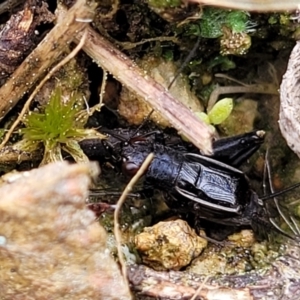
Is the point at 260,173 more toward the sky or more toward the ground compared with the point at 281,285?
more toward the sky

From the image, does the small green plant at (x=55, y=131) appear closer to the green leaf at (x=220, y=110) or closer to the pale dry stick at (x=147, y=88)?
the pale dry stick at (x=147, y=88)

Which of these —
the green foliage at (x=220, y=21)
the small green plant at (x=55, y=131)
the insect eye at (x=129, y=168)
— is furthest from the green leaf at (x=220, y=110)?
the small green plant at (x=55, y=131)

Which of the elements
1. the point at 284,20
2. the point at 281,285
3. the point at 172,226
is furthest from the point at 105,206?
A: the point at 284,20

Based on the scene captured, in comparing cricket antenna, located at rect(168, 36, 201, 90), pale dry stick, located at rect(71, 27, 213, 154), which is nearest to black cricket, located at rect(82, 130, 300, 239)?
cricket antenna, located at rect(168, 36, 201, 90)

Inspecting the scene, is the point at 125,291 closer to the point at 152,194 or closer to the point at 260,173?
the point at 152,194

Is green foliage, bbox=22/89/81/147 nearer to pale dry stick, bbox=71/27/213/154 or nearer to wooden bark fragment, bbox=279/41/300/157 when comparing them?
pale dry stick, bbox=71/27/213/154

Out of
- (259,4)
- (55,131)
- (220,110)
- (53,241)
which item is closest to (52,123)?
(55,131)
